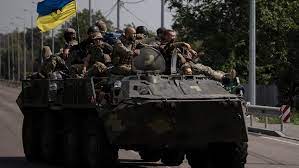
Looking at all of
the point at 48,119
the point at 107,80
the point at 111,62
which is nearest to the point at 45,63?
the point at 48,119

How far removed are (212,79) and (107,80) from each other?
5.56 feet

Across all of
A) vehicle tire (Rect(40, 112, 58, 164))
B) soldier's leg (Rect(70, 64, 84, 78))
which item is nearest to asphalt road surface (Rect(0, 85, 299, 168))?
vehicle tire (Rect(40, 112, 58, 164))

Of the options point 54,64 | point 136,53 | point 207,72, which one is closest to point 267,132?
point 54,64

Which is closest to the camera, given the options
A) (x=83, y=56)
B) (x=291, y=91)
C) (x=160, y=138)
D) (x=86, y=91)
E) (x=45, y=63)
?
(x=160, y=138)

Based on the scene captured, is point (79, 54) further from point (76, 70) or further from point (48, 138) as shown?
point (48, 138)

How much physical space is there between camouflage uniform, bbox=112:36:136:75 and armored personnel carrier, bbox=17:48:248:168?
283 millimetres

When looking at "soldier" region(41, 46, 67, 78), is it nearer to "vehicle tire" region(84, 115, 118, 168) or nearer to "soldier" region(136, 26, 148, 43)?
"soldier" region(136, 26, 148, 43)

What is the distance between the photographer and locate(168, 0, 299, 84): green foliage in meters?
48.3

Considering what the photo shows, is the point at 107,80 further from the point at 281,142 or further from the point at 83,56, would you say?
the point at 281,142

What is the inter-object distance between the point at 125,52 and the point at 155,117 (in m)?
1.89

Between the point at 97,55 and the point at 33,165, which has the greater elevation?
the point at 97,55

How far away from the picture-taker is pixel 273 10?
49281mm

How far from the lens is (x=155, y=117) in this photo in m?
11.3

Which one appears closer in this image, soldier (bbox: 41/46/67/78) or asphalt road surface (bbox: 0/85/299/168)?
asphalt road surface (bbox: 0/85/299/168)
